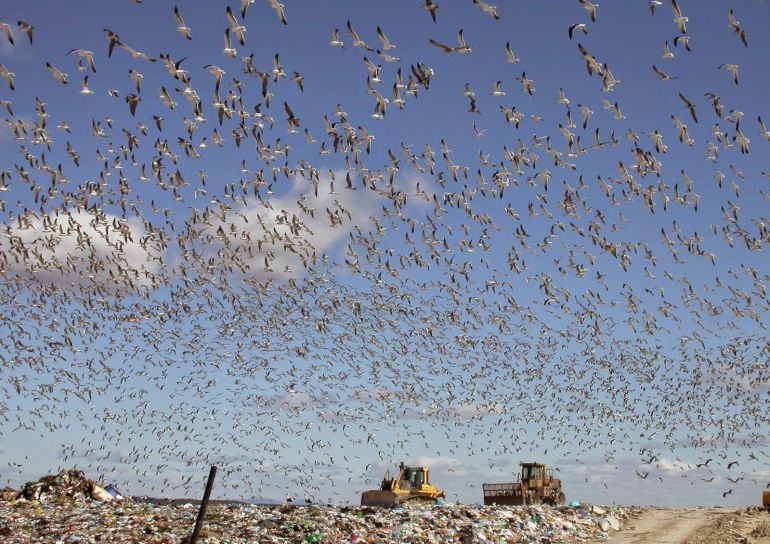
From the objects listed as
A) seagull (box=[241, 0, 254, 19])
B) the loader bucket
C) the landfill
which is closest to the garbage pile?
the landfill

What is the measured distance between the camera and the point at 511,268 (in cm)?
2095

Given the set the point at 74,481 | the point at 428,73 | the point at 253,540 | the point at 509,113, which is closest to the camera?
the point at 253,540

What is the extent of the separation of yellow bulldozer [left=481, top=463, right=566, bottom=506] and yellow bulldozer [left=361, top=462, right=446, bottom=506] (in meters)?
2.52

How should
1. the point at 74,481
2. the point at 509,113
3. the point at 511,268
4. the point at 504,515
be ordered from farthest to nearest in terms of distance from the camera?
1. the point at 511,268
2. the point at 74,481
3. the point at 504,515
4. the point at 509,113

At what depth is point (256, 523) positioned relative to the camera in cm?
1484

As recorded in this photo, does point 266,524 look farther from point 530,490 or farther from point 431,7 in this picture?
point 530,490

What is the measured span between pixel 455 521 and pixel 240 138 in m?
9.70

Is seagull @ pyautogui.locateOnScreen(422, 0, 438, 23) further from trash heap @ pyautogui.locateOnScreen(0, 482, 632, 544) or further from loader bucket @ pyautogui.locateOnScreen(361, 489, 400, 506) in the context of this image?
loader bucket @ pyautogui.locateOnScreen(361, 489, 400, 506)

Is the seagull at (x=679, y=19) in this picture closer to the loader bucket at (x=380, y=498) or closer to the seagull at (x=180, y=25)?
the seagull at (x=180, y=25)

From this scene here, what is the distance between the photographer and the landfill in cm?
1408

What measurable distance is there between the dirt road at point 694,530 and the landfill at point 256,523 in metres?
0.72

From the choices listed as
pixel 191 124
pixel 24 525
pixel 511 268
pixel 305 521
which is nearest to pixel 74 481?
pixel 24 525

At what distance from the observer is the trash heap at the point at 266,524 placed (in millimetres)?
14055

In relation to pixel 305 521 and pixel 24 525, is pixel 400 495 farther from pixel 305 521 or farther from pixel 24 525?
pixel 24 525
